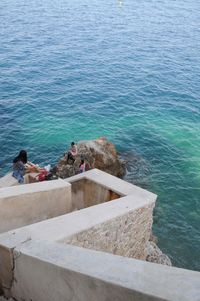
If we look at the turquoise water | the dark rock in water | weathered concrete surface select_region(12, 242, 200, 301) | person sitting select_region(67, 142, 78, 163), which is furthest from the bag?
the dark rock in water

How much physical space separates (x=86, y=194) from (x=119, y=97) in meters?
23.5

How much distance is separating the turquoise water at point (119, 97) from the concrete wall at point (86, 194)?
8017 millimetres

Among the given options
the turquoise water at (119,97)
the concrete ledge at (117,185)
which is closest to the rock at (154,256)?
the turquoise water at (119,97)

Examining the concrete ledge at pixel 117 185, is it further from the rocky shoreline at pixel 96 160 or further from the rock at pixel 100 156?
the rock at pixel 100 156

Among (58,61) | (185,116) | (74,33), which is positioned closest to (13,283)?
(185,116)

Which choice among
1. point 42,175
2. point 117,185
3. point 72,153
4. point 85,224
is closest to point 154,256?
point 117,185

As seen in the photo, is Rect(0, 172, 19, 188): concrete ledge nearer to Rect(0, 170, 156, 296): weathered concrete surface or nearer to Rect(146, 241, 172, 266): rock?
Rect(0, 170, 156, 296): weathered concrete surface

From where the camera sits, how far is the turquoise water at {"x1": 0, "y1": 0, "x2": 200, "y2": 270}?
24.3 meters

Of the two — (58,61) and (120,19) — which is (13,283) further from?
(120,19)

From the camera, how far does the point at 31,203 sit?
35.2ft

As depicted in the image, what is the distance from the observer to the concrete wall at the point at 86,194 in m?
12.5

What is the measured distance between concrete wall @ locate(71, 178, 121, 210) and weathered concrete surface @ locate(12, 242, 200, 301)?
4.67 m

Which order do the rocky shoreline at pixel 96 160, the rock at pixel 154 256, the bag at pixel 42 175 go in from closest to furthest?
the rock at pixel 154 256 < the bag at pixel 42 175 < the rocky shoreline at pixel 96 160

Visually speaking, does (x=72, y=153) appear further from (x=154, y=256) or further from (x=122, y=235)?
(x=122, y=235)
